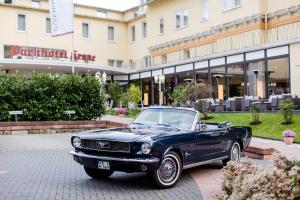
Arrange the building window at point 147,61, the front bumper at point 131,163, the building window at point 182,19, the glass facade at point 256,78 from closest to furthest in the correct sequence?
the front bumper at point 131,163
the glass facade at point 256,78
the building window at point 182,19
the building window at point 147,61

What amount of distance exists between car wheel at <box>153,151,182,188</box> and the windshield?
3.25ft

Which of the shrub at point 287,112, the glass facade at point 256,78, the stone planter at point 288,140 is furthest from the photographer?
the glass facade at point 256,78

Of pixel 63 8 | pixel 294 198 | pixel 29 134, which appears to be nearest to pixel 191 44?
pixel 63 8

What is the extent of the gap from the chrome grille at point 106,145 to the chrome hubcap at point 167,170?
0.70m

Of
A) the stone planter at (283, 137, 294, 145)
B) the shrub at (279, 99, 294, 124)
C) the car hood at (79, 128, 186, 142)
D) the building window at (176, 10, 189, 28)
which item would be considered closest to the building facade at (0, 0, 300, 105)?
the building window at (176, 10, 189, 28)

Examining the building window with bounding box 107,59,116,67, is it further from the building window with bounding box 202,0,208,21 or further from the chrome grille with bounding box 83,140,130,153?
the chrome grille with bounding box 83,140,130,153

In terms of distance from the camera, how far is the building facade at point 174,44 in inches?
1105

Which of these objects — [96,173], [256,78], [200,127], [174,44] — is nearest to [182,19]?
[174,44]

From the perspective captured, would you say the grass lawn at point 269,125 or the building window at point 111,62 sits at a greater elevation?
the building window at point 111,62

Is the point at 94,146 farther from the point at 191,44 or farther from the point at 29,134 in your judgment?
the point at 191,44

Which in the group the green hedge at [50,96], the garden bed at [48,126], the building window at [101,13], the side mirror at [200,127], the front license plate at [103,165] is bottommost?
the front license plate at [103,165]

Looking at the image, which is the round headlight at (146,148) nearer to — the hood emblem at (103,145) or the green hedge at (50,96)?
the hood emblem at (103,145)

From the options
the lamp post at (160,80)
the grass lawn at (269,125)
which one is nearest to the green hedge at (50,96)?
the grass lawn at (269,125)

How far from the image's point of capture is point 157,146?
7.57m
